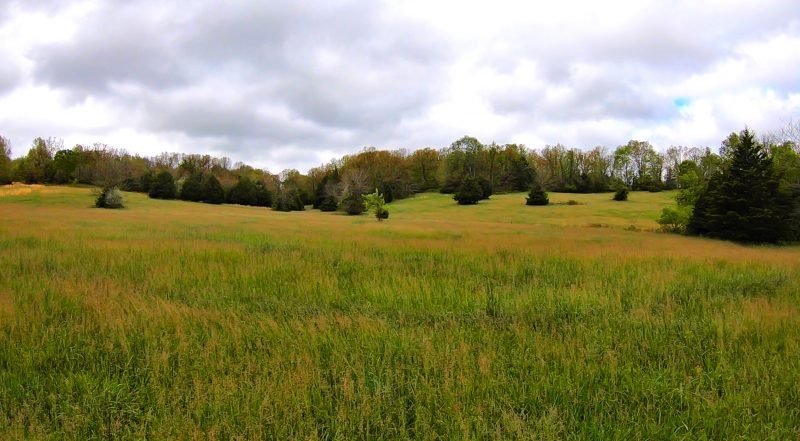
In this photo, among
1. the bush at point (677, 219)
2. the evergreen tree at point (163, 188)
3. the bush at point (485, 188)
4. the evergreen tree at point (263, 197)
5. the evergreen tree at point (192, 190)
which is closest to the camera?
the bush at point (677, 219)

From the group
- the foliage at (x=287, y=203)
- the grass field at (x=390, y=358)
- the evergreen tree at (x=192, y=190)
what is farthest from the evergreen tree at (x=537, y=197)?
the grass field at (x=390, y=358)

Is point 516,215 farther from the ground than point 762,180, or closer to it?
closer to it

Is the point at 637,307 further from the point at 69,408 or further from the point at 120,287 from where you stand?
the point at 120,287

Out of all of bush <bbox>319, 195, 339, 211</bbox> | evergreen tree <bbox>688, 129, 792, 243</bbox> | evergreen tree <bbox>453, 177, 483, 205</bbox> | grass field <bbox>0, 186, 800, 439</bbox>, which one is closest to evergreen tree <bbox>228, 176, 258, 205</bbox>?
bush <bbox>319, 195, 339, 211</bbox>

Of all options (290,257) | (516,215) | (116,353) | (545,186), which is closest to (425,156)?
(545,186)

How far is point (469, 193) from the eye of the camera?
225 ft

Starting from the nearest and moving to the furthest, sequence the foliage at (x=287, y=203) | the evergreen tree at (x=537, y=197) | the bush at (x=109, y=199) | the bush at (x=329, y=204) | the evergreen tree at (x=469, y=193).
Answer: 1. the bush at (x=109, y=199)
2. the evergreen tree at (x=537, y=197)
3. the foliage at (x=287, y=203)
4. the evergreen tree at (x=469, y=193)
5. the bush at (x=329, y=204)

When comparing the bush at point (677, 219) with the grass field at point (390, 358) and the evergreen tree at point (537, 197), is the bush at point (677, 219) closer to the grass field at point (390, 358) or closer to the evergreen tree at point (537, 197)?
the evergreen tree at point (537, 197)

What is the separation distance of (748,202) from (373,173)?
70.5 m

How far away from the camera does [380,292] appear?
720cm

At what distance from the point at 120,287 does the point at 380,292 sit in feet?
15.5

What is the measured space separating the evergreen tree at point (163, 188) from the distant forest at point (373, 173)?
16 cm

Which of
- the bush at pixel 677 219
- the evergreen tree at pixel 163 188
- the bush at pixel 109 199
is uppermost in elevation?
the evergreen tree at pixel 163 188

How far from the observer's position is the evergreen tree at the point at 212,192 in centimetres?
6869
